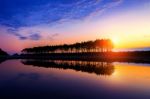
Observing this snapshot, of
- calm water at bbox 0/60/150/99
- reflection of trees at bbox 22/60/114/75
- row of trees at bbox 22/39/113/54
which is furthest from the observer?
row of trees at bbox 22/39/113/54

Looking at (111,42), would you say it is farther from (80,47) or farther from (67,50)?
(67,50)

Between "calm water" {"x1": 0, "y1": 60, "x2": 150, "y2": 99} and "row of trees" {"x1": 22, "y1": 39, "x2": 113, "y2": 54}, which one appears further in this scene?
"row of trees" {"x1": 22, "y1": 39, "x2": 113, "y2": 54}

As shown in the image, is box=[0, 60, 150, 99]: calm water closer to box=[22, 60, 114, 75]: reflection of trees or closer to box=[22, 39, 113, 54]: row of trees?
box=[22, 60, 114, 75]: reflection of trees

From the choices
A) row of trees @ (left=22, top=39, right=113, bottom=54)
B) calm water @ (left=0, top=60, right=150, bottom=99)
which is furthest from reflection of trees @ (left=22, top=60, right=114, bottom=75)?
row of trees @ (left=22, top=39, right=113, bottom=54)

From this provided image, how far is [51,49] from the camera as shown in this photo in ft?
643

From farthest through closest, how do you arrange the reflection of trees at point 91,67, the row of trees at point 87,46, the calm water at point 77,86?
the row of trees at point 87,46
the reflection of trees at point 91,67
the calm water at point 77,86

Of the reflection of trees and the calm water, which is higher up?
the reflection of trees

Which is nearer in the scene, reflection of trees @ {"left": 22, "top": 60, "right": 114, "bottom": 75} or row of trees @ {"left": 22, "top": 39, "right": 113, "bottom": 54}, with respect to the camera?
reflection of trees @ {"left": 22, "top": 60, "right": 114, "bottom": 75}

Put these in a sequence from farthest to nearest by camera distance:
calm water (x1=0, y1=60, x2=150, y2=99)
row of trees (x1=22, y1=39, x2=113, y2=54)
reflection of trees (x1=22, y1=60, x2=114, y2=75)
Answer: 1. row of trees (x1=22, y1=39, x2=113, y2=54)
2. reflection of trees (x1=22, y1=60, x2=114, y2=75)
3. calm water (x1=0, y1=60, x2=150, y2=99)

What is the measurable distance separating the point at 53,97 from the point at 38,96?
145 centimetres

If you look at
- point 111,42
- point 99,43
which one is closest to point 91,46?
point 99,43

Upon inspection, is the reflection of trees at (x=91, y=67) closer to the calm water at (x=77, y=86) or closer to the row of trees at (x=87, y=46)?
the calm water at (x=77, y=86)

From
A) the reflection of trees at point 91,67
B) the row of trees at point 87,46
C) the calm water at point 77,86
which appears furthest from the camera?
the row of trees at point 87,46

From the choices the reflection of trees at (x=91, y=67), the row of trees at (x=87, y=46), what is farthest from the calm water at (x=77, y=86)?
the row of trees at (x=87, y=46)
